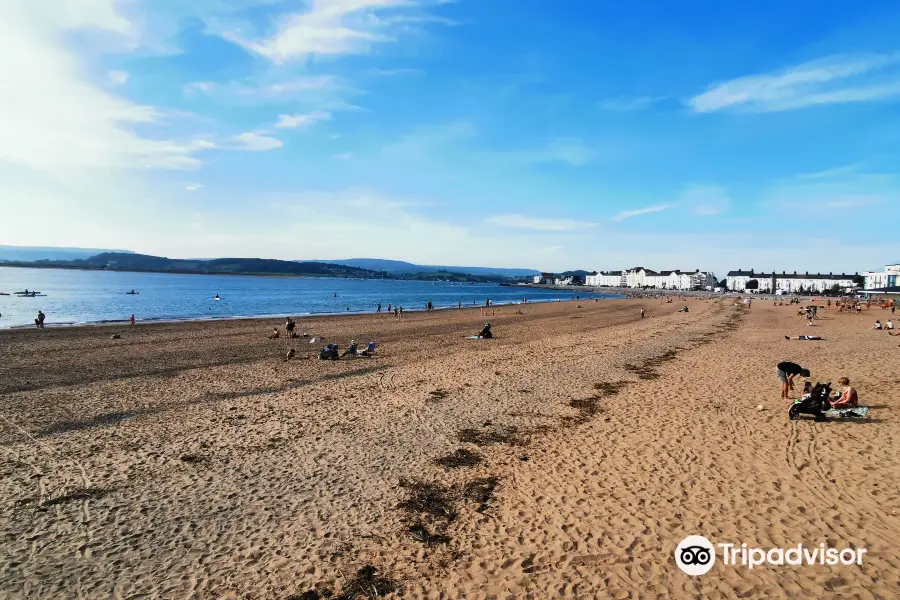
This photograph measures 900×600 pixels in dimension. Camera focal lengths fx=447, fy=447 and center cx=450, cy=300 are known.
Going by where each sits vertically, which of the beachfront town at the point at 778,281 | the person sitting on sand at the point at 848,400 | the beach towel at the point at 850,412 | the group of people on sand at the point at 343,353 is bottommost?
the group of people on sand at the point at 343,353

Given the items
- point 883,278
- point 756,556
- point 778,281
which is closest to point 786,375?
point 756,556

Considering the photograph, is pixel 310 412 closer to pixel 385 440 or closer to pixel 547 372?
pixel 385 440

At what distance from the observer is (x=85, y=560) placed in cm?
540

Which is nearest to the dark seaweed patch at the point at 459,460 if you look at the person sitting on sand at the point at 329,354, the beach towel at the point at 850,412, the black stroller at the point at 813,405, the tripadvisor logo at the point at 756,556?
the tripadvisor logo at the point at 756,556

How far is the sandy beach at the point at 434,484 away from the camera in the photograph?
503 centimetres

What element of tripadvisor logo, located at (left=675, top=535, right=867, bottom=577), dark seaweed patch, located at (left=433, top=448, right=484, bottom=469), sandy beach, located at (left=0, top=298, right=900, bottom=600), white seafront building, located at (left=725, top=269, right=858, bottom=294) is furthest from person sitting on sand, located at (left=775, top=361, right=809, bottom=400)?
white seafront building, located at (left=725, top=269, right=858, bottom=294)

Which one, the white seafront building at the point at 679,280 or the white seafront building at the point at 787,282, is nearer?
the white seafront building at the point at 787,282

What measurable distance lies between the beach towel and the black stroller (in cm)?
17

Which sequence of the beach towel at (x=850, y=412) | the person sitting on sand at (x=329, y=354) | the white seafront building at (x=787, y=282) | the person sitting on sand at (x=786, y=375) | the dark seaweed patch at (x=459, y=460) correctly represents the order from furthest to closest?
the white seafront building at (x=787, y=282) < the person sitting on sand at (x=329, y=354) < the person sitting on sand at (x=786, y=375) < the beach towel at (x=850, y=412) < the dark seaweed patch at (x=459, y=460)

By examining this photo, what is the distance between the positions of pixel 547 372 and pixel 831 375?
29.6 feet

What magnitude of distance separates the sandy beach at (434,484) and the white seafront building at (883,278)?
443 ft

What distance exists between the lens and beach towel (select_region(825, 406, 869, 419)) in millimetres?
9945

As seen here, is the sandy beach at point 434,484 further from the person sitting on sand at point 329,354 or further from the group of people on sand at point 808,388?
the person sitting on sand at point 329,354

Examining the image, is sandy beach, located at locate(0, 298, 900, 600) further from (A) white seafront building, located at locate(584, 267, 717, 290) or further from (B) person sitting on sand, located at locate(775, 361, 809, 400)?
(A) white seafront building, located at locate(584, 267, 717, 290)
